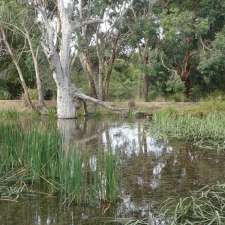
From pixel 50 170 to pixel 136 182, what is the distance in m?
1.13

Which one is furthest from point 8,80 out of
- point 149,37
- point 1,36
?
point 149,37

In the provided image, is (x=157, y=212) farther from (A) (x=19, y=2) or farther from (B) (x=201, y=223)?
(A) (x=19, y=2)

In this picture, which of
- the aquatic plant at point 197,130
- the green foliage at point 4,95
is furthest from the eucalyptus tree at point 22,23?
the aquatic plant at point 197,130

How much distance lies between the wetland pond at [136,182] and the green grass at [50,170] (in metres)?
0.09

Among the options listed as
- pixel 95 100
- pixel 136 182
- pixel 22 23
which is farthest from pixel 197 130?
pixel 22 23

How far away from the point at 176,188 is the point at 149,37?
17.3 metres

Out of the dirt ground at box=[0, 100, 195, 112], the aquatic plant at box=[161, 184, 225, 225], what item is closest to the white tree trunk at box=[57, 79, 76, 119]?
the dirt ground at box=[0, 100, 195, 112]

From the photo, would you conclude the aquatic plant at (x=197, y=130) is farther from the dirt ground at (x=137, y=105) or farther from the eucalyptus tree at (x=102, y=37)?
the eucalyptus tree at (x=102, y=37)

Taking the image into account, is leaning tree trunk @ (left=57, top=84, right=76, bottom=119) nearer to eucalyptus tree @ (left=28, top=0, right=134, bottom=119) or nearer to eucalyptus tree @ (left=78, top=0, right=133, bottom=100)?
eucalyptus tree @ (left=28, top=0, right=134, bottom=119)

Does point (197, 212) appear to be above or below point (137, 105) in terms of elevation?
below

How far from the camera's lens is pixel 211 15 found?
73.9ft

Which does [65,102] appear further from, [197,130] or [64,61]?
[197,130]

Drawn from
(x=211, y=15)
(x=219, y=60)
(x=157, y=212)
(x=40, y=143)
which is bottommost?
(x=157, y=212)

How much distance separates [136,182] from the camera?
6.48m
